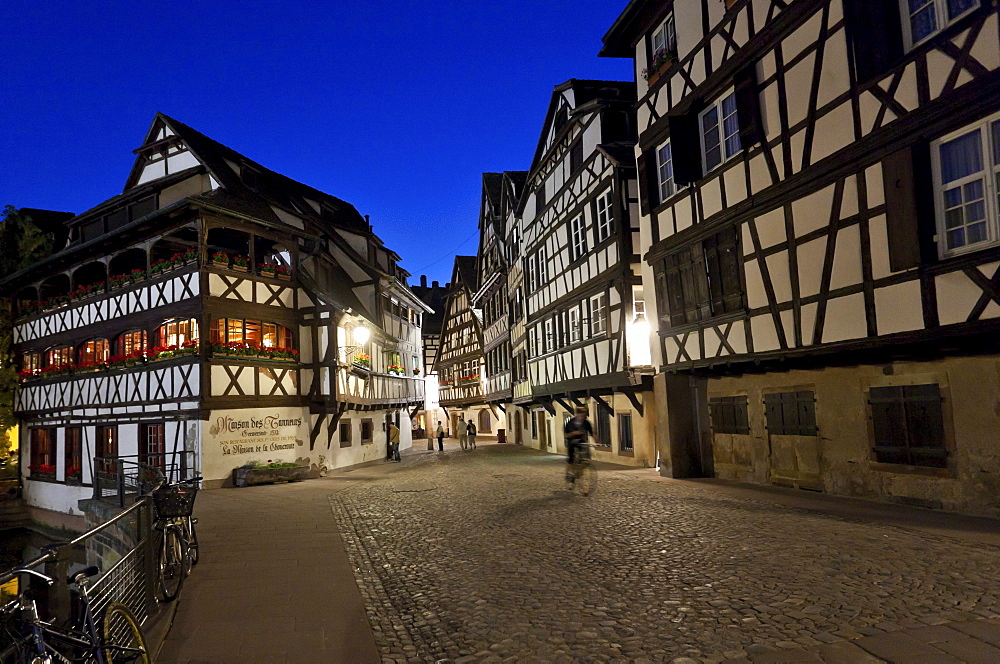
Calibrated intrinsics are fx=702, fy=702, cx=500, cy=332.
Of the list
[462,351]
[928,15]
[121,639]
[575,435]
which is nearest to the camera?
[121,639]

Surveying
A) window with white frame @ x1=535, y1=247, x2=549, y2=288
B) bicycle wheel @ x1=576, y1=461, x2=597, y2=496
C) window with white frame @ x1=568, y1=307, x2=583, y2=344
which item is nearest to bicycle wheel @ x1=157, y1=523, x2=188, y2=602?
bicycle wheel @ x1=576, y1=461, x2=597, y2=496

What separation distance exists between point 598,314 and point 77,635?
18416 mm

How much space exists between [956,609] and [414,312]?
38.5 metres

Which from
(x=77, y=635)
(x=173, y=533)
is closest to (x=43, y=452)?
(x=173, y=533)

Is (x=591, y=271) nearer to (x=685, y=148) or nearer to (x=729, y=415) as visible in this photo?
(x=685, y=148)

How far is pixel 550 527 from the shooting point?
10.6 metres

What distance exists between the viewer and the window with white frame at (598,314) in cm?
2119

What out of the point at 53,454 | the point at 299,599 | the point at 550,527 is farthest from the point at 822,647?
the point at 53,454

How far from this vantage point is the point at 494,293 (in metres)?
42.1

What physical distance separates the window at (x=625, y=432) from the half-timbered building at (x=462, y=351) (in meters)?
25.9

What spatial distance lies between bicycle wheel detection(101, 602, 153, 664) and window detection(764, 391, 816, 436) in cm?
1170

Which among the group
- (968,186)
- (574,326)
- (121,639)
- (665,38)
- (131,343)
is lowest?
(121,639)

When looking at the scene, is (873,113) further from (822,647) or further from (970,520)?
(822,647)

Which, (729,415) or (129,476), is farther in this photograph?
(129,476)
